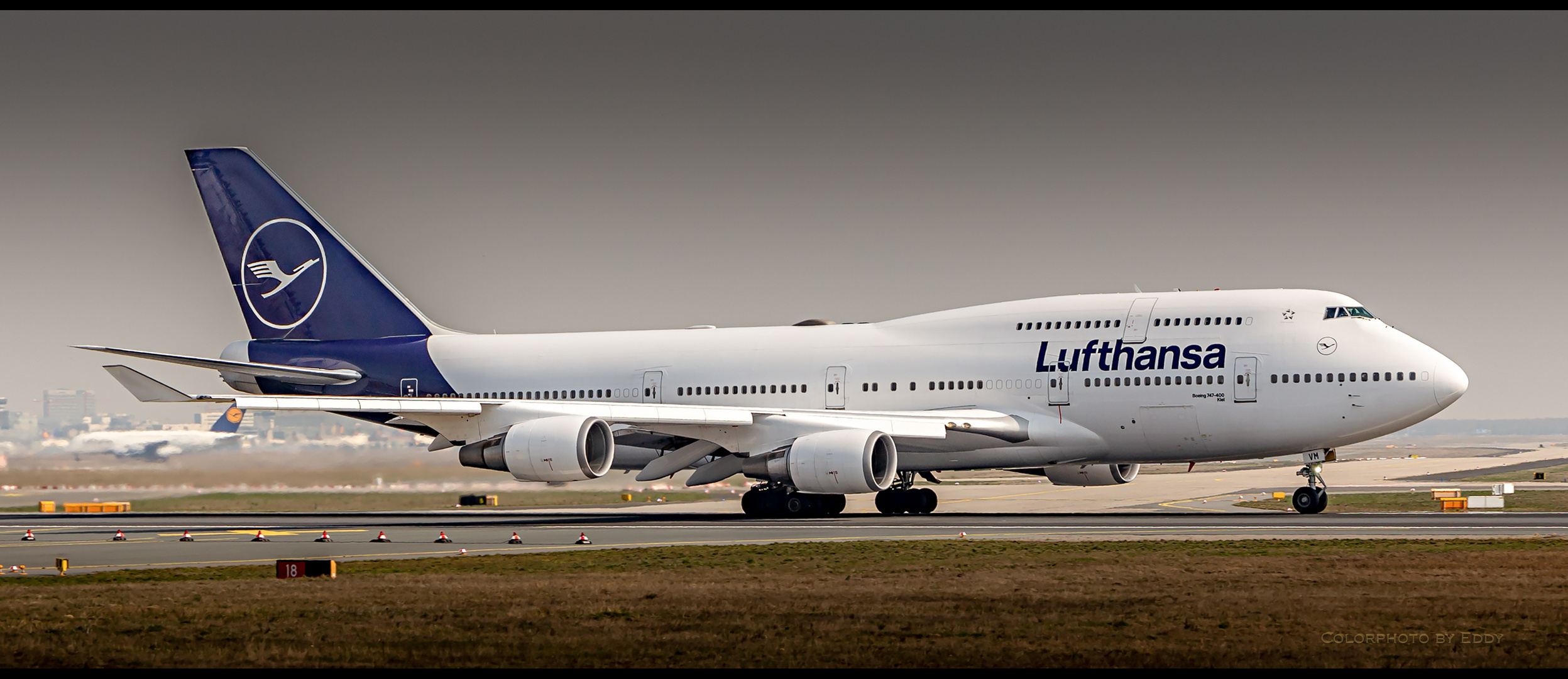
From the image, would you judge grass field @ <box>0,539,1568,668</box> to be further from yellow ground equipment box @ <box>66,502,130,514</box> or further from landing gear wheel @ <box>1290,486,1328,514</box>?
yellow ground equipment box @ <box>66,502,130,514</box>

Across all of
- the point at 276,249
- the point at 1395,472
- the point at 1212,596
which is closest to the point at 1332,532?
the point at 1212,596

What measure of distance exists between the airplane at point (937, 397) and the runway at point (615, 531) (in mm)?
1426

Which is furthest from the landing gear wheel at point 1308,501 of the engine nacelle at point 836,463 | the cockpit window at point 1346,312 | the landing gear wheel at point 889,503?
the landing gear wheel at point 889,503

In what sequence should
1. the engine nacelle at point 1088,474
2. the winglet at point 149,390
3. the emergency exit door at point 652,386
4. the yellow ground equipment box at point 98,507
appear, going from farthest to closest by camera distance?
the yellow ground equipment box at point 98,507 → the emergency exit door at point 652,386 → the engine nacelle at point 1088,474 → the winglet at point 149,390

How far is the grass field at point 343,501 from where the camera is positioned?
40.3 metres

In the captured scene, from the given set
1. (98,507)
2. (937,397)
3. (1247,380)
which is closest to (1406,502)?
(1247,380)

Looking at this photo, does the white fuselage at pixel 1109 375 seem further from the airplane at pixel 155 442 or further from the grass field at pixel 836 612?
the grass field at pixel 836 612

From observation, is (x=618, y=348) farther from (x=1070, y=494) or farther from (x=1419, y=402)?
(x=1419, y=402)

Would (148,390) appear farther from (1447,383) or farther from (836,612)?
(1447,383)

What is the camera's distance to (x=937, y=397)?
36.8m

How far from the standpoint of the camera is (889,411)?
122ft

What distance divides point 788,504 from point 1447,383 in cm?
1418

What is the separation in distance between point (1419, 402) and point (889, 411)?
1148cm

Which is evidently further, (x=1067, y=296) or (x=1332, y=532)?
(x=1067, y=296)
